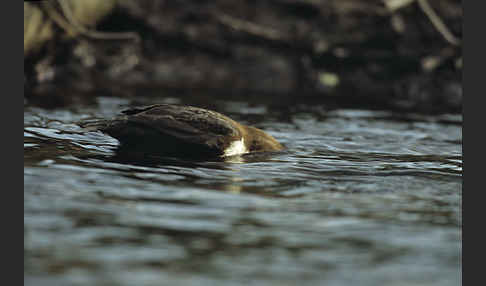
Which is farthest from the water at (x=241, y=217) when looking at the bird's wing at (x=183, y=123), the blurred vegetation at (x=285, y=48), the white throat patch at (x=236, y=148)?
the blurred vegetation at (x=285, y=48)

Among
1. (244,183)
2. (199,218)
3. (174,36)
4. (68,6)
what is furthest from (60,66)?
(199,218)

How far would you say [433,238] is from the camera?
3.45 metres

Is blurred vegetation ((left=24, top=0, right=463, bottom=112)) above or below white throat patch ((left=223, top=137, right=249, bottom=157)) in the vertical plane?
above

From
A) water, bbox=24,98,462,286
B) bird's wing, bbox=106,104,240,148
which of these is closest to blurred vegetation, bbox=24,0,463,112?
water, bbox=24,98,462,286

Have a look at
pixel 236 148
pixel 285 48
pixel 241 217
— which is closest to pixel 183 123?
pixel 236 148

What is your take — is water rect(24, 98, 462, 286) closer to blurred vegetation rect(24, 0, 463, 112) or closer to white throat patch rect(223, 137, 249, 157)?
white throat patch rect(223, 137, 249, 157)

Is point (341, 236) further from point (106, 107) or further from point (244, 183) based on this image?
point (106, 107)

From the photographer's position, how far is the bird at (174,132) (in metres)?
5.24

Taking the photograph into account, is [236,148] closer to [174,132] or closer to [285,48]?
[174,132]

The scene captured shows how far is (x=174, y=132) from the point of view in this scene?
5246 mm

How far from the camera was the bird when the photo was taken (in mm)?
5238

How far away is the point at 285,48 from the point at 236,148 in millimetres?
6343

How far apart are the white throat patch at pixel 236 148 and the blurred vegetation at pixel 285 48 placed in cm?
516

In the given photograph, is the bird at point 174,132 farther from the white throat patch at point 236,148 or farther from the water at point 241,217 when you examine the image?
the water at point 241,217
